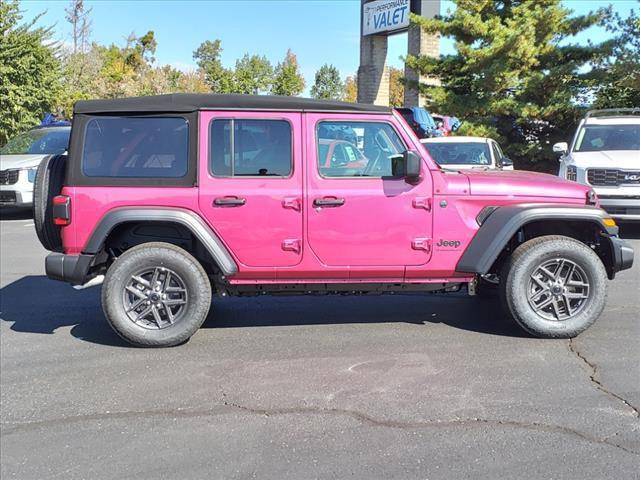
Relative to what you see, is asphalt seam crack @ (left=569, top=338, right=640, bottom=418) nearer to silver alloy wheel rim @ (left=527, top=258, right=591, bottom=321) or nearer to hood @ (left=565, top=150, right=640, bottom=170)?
silver alloy wheel rim @ (left=527, top=258, right=591, bottom=321)

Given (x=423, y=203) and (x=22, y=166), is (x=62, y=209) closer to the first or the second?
(x=423, y=203)

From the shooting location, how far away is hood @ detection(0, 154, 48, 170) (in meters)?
11.9

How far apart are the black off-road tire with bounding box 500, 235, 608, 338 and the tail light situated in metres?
3.45

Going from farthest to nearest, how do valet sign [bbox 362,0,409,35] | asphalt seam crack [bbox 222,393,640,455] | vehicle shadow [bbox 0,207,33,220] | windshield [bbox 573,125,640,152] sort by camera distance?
1. valet sign [bbox 362,0,409,35]
2. vehicle shadow [bbox 0,207,33,220]
3. windshield [bbox 573,125,640,152]
4. asphalt seam crack [bbox 222,393,640,455]

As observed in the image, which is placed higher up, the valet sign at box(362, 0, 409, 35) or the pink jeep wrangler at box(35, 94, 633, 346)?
the valet sign at box(362, 0, 409, 35)

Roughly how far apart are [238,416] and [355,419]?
2.31ft

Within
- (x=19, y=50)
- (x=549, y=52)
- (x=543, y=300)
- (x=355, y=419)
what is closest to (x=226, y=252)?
(x=355, y=419)

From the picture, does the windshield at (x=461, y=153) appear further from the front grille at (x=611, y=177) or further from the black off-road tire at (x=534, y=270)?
the black off-road tire at (x=534, y=270)

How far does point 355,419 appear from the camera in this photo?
3641 mm

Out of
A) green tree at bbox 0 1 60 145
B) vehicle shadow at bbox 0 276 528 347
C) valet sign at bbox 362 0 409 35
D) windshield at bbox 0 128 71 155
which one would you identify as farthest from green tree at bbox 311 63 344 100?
vehicle shadow at bbox 0 276 528 347

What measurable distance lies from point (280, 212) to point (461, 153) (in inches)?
277

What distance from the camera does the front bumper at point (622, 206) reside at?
9211 mm

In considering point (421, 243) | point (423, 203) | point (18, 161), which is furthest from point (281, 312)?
point (18, 161)

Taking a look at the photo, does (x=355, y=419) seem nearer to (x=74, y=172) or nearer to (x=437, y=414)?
(x=437, y=414)
